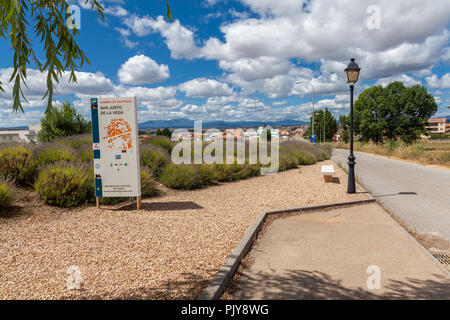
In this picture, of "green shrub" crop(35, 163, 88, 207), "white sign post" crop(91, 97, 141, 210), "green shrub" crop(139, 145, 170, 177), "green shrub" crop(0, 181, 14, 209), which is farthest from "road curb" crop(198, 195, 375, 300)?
"green shrub" crop(139, 145, 170, 177)

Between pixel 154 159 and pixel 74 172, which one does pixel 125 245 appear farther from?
pixel 154 159

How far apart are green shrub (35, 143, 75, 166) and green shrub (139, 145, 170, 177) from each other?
2.24 meters

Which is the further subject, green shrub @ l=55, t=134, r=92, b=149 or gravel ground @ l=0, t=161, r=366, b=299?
green shrub @ l=55, t=134, r=92, b=149

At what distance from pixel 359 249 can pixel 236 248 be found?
190 cm

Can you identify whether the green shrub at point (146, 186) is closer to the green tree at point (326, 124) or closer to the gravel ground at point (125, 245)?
the gravel ground at point (125, 245)

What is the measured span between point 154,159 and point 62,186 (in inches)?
156

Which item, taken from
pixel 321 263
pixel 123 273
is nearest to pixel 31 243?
pixel 123 273

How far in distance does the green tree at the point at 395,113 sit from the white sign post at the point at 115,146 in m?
49.9

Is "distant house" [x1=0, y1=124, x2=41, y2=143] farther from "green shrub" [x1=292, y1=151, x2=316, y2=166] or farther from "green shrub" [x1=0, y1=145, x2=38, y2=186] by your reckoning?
"green shrub" [x1=292, y1=151, x2=316, y2=166]

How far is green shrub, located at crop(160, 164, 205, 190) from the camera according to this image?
949 centimetres

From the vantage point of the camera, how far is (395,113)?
49.4 m

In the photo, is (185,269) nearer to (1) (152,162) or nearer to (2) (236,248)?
(2) (236,248)

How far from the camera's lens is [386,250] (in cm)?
450

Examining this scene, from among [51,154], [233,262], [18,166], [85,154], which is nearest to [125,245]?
[233,262]
